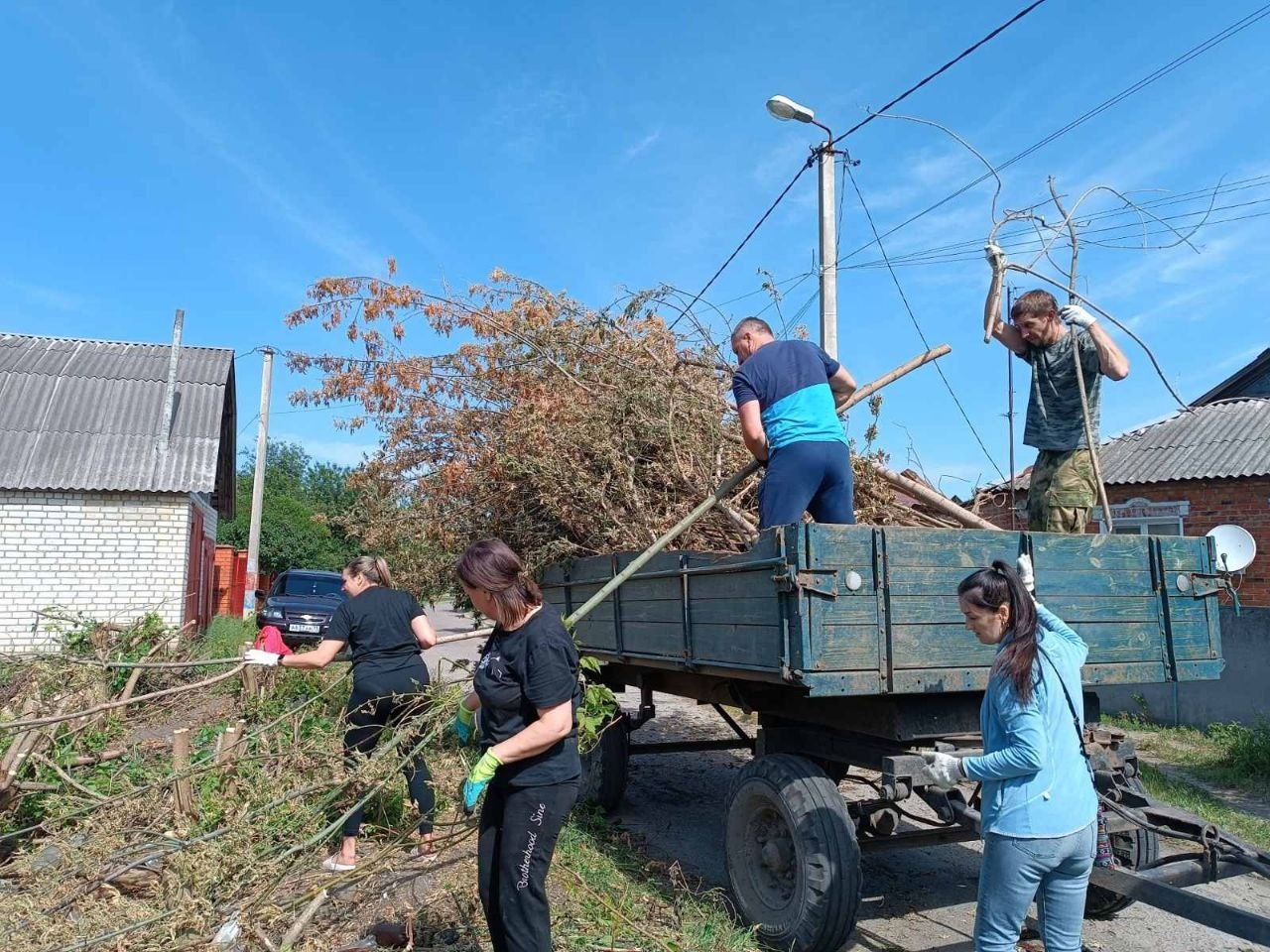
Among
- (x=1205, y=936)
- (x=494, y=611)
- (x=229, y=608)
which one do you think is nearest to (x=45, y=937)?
(x=494, y=611)

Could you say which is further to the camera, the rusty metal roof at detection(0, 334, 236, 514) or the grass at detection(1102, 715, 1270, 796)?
the rusty metal roof at detection(0, 334, 236, 514)

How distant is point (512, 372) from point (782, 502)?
3487mm

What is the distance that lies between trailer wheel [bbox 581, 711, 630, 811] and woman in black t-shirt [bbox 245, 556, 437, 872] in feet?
4.26

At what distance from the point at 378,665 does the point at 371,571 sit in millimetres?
574

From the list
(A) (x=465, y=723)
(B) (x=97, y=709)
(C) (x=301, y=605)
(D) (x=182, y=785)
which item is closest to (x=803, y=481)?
(A) (x=465, y=723)

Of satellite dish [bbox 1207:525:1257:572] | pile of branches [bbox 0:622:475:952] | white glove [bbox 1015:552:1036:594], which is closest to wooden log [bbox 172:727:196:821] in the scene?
pile of branches [bbox 0:622:475:952]

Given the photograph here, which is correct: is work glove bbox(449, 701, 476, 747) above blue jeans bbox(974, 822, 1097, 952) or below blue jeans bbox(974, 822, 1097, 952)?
above

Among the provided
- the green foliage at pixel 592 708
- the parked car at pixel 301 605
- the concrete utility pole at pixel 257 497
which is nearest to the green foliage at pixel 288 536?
the concrete utility pole at pixel 257 497

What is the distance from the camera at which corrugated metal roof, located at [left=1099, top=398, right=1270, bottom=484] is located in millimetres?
13586

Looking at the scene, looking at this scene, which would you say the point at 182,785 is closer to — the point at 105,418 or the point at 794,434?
the point at 794,434

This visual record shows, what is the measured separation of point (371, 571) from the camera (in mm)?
5129

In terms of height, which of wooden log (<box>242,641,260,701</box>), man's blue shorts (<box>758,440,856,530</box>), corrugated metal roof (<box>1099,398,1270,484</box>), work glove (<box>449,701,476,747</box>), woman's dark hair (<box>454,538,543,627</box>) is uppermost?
corrugated metal roof (<box>1099,398,1270,484</box>)

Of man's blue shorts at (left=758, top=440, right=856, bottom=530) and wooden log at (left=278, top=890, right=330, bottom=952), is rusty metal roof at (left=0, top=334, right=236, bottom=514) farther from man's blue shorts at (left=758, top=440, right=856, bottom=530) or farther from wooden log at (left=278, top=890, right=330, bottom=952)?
man's blue shorts at (left=758, top=440, right=856, bottom=530)

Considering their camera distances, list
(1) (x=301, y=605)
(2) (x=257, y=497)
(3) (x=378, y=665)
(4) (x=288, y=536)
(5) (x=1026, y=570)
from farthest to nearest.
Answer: (4) (x=288, y=536) < (2) (x=257, y=497) < (1) (x=301, y=605) < (3) (x=378, y=665) < (5) (x=1026, y=570)
